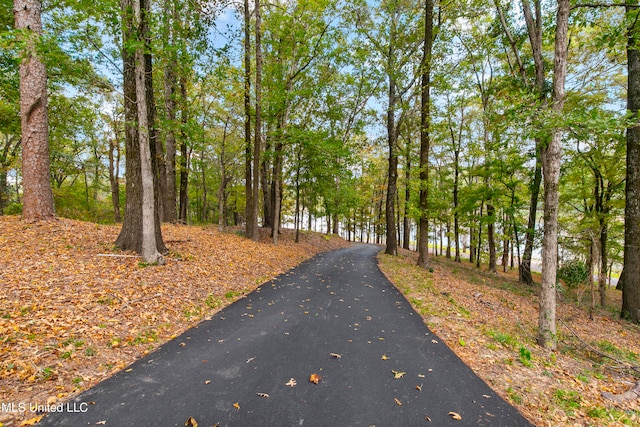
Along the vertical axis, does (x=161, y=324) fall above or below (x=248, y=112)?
below

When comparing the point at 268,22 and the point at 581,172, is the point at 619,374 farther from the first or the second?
the point at 268,22

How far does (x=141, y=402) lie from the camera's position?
291cm

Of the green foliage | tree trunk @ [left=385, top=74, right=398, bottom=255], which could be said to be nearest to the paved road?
tree trunk @ [left=385, top=74, right=398, bottom=255]

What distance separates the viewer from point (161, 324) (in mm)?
4828

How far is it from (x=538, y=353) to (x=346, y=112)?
17.3 meters

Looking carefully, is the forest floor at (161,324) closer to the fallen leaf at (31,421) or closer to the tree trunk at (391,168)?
the fallen leaf at (31,421)

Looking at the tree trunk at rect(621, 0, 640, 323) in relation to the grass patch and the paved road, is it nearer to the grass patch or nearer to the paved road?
the grass patch

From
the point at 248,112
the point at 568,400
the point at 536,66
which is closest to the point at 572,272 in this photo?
the point at 536,66

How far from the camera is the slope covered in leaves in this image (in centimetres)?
325

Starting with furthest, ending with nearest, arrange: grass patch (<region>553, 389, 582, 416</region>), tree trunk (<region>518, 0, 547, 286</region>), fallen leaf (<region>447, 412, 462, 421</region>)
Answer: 1. tree trunk (<region>518, 0, 547, 286</region>)
2. grass patch (<region>553, 389, 582, 416</region>)
3. fallen leaf (<region>447, 412, 462, 421</region>)

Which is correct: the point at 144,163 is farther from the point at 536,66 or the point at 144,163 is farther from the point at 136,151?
the point at 536,66

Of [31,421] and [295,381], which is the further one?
[295,381]

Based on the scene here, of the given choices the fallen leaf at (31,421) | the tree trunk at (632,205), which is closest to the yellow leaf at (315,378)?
the fallen leaf at (31,421)

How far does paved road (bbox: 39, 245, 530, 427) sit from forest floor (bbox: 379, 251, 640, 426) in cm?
42
